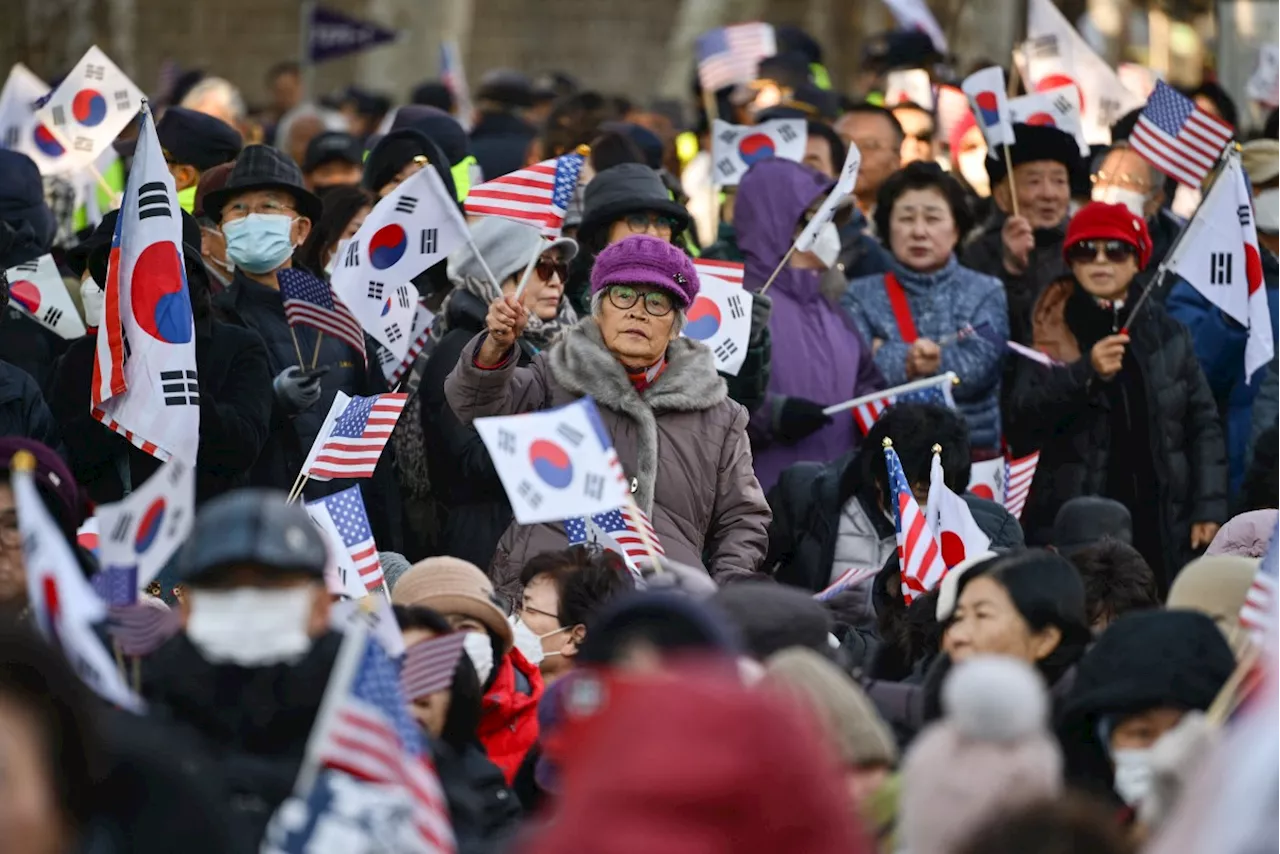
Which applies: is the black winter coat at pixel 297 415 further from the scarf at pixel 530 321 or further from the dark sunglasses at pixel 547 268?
the dark sunglasses at pixel 547 268

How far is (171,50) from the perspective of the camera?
3200 centimetres

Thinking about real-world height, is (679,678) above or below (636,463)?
above

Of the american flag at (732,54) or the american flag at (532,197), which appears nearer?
the american flag at (532,197)

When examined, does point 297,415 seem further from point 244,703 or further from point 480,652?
point 244,703

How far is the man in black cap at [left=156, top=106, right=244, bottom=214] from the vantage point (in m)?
12.3

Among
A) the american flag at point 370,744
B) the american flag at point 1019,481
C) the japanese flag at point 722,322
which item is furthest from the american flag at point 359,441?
the american flag at point 370,744

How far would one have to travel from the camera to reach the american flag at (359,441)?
954 cm

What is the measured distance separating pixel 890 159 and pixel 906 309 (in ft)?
7.29

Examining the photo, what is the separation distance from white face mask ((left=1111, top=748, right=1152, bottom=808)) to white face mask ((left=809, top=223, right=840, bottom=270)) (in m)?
5.07

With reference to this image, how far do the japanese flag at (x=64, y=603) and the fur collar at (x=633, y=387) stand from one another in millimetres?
3157

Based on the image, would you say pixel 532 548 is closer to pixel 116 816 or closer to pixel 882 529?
pixel 882 529

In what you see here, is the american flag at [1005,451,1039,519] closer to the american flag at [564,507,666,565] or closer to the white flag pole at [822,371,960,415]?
the white flag pole at [822,371,960,415]

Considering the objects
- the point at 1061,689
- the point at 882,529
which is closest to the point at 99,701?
the point at 1061,689

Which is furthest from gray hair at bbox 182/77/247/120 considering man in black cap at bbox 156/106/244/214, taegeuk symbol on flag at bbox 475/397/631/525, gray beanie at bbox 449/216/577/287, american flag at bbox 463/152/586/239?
taegeuk symbol on flag at bbox 475/397/631/525
